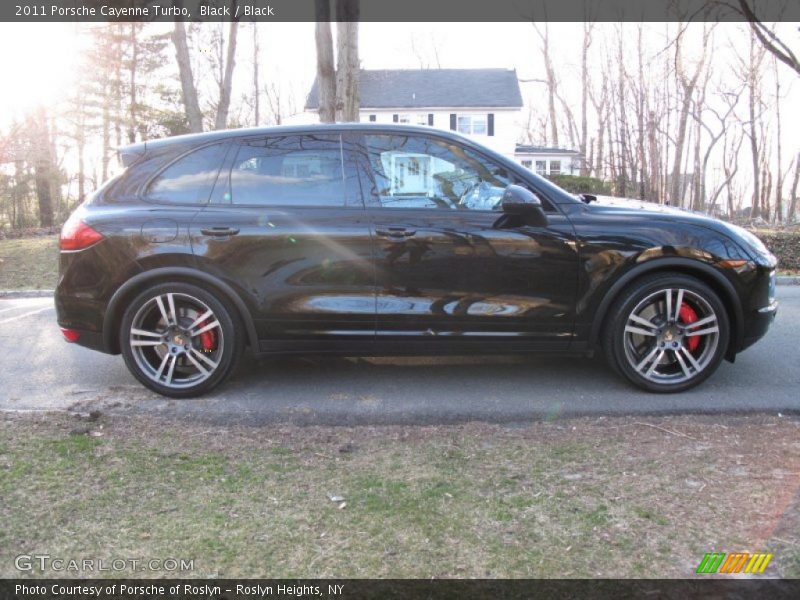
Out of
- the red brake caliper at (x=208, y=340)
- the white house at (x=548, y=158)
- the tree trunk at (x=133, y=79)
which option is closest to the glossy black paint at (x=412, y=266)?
the red brake caliper at (x=208, y=340)

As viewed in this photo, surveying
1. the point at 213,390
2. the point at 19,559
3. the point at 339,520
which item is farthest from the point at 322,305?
the point at 19,559

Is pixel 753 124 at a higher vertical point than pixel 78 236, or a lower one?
higher

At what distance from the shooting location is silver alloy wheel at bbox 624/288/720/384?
428cm

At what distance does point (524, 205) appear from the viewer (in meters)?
4.09

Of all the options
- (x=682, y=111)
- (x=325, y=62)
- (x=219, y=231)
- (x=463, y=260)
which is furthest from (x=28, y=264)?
(x=682, y=111)

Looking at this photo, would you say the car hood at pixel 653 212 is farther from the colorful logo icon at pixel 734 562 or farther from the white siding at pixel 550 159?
the white siding at pixel 550 159

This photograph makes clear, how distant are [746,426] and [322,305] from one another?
272cm

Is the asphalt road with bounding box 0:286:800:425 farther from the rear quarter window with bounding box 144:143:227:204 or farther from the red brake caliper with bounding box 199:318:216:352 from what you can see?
the rear quarter window with bounding box 144:143:227:204

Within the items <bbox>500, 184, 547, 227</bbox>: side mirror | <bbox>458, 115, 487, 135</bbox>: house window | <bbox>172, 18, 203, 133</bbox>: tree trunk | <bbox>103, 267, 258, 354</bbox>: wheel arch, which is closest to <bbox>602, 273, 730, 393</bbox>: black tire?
<bbox>500, 184, 547, 227</bbox>: side mirror

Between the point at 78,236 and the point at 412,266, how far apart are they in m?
2.31

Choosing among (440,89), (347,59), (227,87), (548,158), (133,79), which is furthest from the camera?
(440,89)

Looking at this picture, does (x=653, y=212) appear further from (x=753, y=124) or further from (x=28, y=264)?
(x=753, y=124)

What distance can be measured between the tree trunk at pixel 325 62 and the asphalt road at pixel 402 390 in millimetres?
6914

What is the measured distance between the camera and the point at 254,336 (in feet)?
14.3
